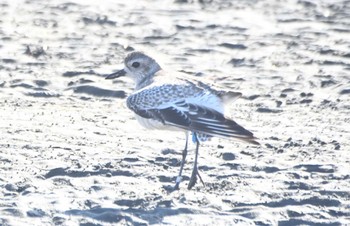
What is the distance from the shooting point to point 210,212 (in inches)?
377

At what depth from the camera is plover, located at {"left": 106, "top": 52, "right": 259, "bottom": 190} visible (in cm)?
998

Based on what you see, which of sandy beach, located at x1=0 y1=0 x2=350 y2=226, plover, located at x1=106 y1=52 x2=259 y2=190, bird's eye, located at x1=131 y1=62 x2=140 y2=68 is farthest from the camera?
bird's eye, located at x1=131 y1=62 x2=140 y2=68

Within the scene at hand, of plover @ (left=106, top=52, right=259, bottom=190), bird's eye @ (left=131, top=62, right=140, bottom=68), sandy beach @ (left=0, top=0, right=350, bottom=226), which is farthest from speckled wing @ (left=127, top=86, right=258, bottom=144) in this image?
bird's eye @ (left=131, top=62, right=140, bottom=68)

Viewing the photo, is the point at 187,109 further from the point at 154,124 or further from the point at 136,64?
the point at 136,64

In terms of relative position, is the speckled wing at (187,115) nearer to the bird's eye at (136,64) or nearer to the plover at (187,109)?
the plover at (187,109)

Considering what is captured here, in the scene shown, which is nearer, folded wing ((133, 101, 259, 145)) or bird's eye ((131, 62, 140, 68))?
folded wing ((133, 101, 259, 145))

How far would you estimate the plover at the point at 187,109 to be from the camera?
998cm

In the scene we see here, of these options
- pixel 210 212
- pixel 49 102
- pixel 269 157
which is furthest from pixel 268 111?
pixel 210 212

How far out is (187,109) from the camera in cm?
1024

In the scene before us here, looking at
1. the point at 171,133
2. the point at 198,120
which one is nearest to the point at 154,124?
the point at 198,120

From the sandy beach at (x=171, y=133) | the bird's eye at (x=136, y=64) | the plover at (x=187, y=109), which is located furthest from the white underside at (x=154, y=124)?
the bird's eye at (x=136, y=64)

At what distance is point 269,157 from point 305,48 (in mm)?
4299

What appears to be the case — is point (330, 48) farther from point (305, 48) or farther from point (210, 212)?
point (210, 212)

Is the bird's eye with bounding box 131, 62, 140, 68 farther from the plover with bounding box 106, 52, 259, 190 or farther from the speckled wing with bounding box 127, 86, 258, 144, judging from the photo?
the speckled wing with bounding box 127, 86, 258, 144
